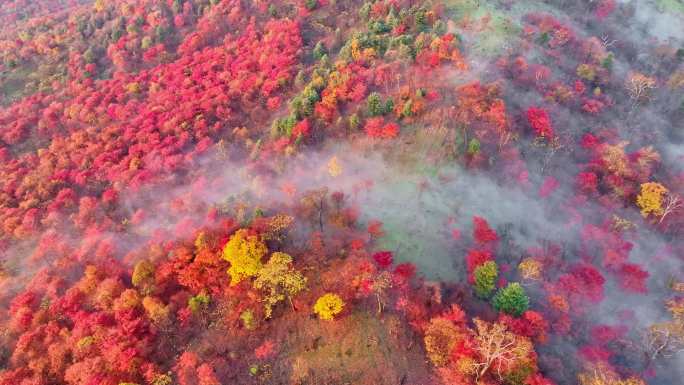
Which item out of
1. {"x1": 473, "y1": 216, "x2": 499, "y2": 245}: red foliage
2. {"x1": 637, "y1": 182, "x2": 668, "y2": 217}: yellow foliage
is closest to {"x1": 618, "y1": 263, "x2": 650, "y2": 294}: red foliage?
{"x1": 637, "y1": 182, "x2": 668, "y2": 217}: yellow foliage

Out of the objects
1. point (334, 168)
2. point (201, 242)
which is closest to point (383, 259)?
point (334, 168)

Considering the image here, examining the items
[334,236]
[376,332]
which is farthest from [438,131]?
[376,332]

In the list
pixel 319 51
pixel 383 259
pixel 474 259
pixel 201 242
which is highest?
pixel 319 51

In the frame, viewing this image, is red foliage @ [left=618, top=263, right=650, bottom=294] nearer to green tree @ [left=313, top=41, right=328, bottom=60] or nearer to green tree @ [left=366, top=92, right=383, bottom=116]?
green tree @ [left=366, top=92, right=383, bottom=116]

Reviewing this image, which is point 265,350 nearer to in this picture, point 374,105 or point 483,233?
point 483,233

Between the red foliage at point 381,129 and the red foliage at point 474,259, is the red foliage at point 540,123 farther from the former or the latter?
the red foliage at point 474,259
